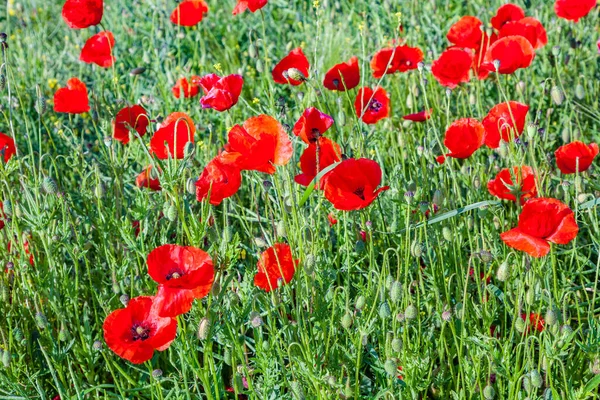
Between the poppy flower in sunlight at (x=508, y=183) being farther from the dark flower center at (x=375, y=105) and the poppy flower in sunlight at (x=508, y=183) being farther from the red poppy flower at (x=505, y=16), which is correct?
the red poppy flower at (x=505, y=16)

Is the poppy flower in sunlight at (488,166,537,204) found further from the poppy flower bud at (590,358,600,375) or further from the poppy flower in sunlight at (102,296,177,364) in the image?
the poppy flower in sunlight at (102,296,177,364)

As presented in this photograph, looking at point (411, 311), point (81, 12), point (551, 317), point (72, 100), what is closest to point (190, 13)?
point (81, 12)

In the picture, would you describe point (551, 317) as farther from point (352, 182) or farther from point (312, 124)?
point (312, 124)

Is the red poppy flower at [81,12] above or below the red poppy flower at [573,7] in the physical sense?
above

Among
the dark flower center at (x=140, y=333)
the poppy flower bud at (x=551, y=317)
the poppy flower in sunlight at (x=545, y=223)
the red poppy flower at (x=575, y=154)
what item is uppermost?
the poppy flower in sunlight at (x=545, y=223)

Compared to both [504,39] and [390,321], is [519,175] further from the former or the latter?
[504,39]

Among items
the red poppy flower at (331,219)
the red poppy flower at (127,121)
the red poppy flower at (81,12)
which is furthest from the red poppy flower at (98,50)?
the red poppy flower at (331,219)

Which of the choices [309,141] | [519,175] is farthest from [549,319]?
[309,141]

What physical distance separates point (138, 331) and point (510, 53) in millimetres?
1457

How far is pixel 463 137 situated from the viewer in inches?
86.7

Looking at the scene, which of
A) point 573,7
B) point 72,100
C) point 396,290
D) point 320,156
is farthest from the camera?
point 573,7

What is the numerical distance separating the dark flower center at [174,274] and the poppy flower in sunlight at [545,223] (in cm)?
69

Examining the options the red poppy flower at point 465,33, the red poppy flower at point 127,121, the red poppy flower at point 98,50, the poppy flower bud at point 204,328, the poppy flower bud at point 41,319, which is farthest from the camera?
the red poppy flower at point 98,50

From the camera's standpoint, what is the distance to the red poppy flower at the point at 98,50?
2977 millimetres
